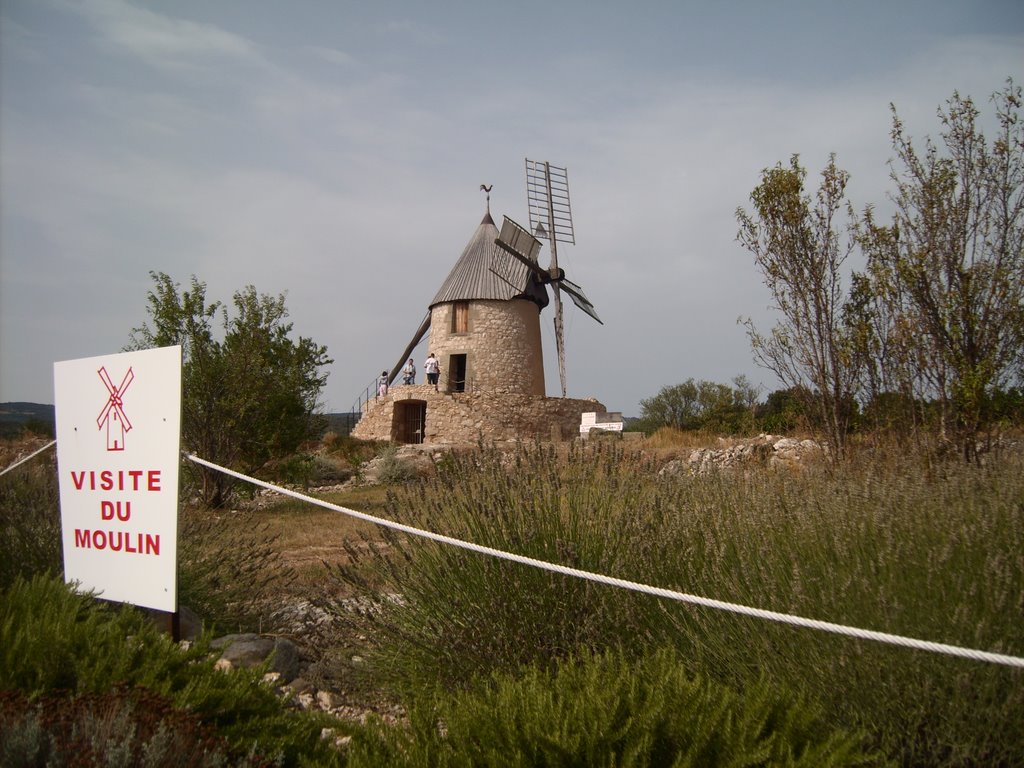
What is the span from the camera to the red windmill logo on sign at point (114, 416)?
3244 millimetres

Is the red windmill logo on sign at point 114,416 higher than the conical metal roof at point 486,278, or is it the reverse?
the conical metal roof at point 486,278

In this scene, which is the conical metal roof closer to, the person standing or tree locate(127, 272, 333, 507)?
the person standing

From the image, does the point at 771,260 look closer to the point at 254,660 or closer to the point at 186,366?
the point at 254,660

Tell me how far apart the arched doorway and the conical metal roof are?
3.25 meters

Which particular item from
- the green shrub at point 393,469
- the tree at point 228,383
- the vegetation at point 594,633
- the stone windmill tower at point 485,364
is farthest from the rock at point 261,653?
the stone windmill tower at point 485,364

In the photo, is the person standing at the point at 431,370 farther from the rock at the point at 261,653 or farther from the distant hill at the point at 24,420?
the rock at the point at 261,653

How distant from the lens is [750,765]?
5.57 ft

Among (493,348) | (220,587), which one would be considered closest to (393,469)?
(493,348)

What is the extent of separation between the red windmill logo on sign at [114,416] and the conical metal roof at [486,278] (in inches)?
751

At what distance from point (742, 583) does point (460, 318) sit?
20173 mm

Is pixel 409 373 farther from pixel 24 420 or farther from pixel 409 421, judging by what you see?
pixel 24 420

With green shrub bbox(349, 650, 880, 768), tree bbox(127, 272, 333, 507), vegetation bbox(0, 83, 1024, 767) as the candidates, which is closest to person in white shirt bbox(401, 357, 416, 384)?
tree bbox(127, 272, 333, 507)

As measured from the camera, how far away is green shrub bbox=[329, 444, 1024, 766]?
203 centimetres

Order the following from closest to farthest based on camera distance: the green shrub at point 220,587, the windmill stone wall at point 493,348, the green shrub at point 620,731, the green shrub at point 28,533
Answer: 1. the green shrub at point 620,731
2. the green shrub at point 28,533
3. the green shrub at point 220,587
4. the windmill stone wall at point 493,348
